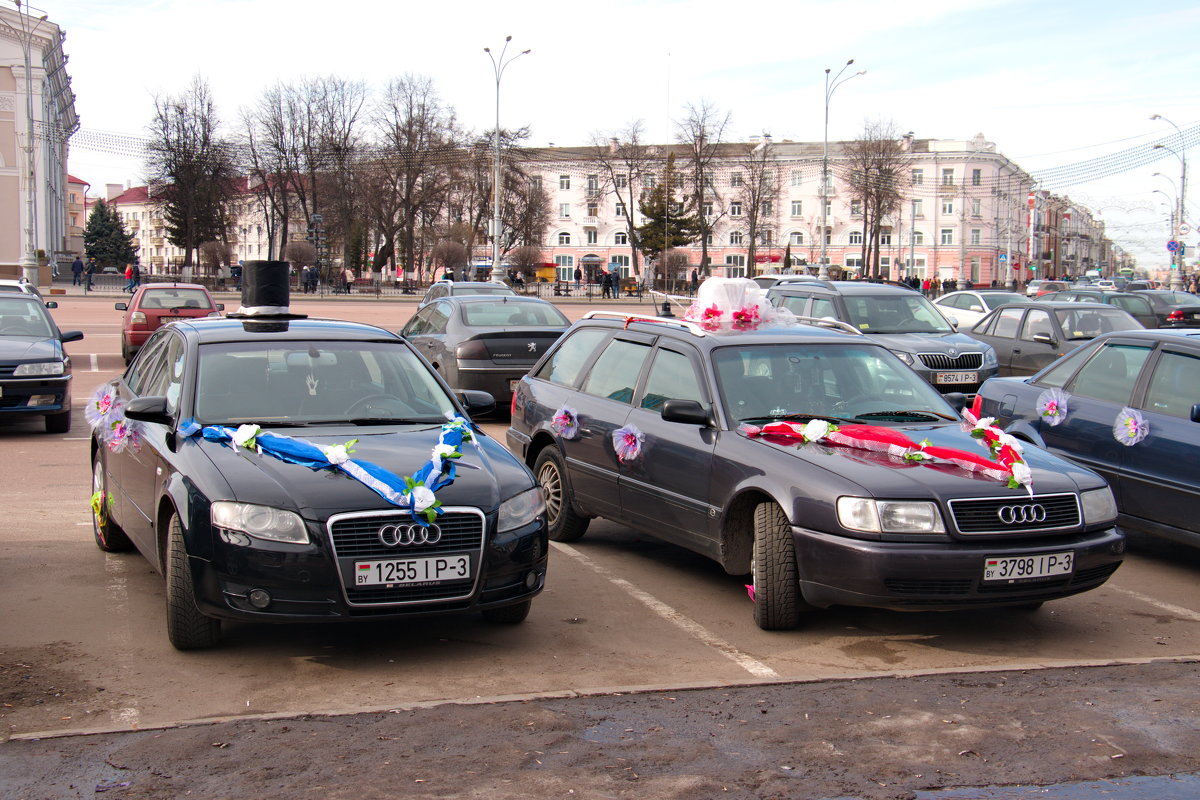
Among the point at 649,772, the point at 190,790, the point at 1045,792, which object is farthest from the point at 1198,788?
the point at 190,790

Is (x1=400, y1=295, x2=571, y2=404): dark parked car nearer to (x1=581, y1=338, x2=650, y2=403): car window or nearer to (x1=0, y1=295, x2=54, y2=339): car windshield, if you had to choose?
(x1=0, y1=295, x2=54, y2=339): car windshield

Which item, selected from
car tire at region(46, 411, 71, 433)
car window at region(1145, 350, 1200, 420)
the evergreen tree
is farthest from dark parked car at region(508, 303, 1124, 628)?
the evergreen tree

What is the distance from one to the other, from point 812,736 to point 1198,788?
1.35 m

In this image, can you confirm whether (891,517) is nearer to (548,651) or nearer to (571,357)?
(548,651)

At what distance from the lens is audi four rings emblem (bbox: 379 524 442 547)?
5.09m

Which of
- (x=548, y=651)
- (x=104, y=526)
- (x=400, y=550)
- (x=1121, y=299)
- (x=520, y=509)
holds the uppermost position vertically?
(x=1121, y=299)

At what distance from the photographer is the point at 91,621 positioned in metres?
5.98

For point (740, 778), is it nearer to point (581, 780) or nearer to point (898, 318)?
point (581, 780)

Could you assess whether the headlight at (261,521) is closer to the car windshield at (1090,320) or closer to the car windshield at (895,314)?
the car windshield at (895,314)

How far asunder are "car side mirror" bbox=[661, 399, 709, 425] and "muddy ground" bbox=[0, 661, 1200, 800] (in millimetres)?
1792

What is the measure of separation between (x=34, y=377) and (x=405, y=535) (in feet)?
30.4

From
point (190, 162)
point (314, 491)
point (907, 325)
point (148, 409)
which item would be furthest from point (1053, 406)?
point (190, 162)

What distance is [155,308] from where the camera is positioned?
22.5 metres

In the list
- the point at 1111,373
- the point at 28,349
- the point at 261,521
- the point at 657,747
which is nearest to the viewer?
the point at 657,747
